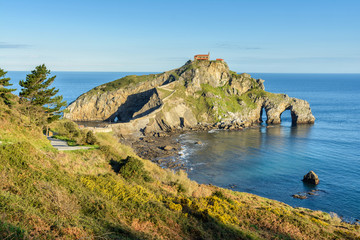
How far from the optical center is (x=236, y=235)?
62.7 feet

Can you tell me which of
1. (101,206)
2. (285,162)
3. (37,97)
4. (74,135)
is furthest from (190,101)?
(101,206)

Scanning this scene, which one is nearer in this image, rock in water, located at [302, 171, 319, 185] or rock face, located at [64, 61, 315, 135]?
rock in water, located at [302, 171, 319, 185]

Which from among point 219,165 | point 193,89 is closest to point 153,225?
point 219,165

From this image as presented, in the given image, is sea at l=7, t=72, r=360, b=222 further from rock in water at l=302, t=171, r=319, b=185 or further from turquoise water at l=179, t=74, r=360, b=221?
rock in water at l=302, t=171, r=319, b=185

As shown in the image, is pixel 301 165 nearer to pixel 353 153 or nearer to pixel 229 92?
pixel 353 153

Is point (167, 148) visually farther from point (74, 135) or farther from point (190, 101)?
point (190, 101)

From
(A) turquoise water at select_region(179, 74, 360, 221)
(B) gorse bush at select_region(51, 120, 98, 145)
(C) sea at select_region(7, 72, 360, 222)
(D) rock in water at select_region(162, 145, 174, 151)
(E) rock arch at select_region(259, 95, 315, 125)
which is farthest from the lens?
(E) rock arch at select_region(259, 95, 315, 125)

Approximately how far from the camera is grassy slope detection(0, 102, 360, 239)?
13.0 m

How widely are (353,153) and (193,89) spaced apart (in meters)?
69.1

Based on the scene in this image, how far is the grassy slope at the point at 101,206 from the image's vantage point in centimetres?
1302

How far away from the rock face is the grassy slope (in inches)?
Answer: 2875

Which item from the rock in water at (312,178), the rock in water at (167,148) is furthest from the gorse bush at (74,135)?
the rock in water at (312,178)

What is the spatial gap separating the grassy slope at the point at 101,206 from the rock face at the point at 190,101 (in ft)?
240

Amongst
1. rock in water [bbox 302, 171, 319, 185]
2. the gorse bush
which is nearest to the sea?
rock in water [bbox 302, 171, 319, 185]
